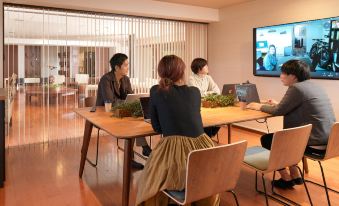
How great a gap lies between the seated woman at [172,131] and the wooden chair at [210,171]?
0.12 meters

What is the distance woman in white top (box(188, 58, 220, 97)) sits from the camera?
3.95 metres

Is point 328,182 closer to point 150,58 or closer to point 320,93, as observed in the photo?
point 320,93

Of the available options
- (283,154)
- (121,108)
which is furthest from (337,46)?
(121,108)

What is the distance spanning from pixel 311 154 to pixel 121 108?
5.39ft

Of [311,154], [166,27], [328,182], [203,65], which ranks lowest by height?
[328,182]

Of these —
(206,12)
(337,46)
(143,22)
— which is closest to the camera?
(337,46)

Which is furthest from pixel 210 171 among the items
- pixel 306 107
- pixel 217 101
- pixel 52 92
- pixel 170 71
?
pixel 52 92

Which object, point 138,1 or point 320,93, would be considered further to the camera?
point 138,1

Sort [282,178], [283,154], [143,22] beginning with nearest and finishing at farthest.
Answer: [283,154] < [282,178] < [143,22]

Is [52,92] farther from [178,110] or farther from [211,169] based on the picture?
[211,169]

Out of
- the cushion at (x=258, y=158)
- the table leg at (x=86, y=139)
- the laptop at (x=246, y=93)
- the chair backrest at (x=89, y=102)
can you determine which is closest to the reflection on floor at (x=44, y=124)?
the chair backrest at (x=89, y=102)

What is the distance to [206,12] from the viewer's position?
572 cm

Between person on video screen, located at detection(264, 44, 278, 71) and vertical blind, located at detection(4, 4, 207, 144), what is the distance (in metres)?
1.63

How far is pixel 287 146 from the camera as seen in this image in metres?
2.11
